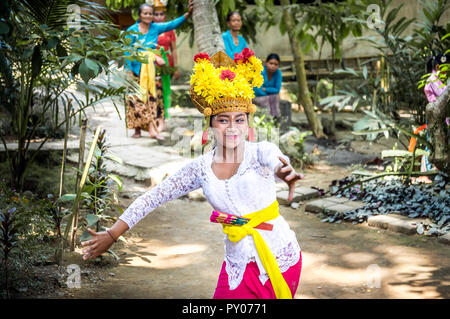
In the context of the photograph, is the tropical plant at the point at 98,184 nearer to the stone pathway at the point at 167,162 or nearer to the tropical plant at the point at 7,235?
the stone pathway at the point at 167,162

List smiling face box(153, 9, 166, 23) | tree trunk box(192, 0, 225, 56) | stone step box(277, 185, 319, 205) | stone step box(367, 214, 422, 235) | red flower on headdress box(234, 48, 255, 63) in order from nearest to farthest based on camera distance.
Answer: red flower on headdress box(234, 48, 255, 63), stone step box(367, 214, 422, 235), stone step box(277, 185, 319, 205), tree trunk box(192, 0, 225, 56), smiling face box(153, 9, 166, 23)

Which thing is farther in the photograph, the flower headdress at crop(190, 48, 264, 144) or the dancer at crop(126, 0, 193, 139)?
the dancer at crop(126, 0, 193, 139)

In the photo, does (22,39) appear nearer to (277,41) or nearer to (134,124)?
(134,124)

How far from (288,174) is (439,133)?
3.46 meters

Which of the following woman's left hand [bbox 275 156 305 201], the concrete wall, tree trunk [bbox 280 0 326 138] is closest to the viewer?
woman's left hand [bbox 275 156 305 201]

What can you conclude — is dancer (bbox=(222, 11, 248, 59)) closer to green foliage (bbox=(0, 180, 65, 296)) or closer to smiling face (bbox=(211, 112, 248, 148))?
green foliage (bbox=(0, 180, 65, 296))

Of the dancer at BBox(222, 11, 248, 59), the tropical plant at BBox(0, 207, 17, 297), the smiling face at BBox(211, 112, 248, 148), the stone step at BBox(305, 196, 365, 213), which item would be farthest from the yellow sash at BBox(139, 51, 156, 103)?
the smiling face at BBox(211, 112, 248, 148)

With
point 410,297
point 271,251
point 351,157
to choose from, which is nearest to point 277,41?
point 351,157

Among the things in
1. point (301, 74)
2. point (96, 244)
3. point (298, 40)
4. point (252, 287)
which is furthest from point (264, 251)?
point (298, 40)

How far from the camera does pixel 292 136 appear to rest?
778 cm

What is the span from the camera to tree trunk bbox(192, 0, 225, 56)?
6.34m

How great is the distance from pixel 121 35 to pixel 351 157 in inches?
206

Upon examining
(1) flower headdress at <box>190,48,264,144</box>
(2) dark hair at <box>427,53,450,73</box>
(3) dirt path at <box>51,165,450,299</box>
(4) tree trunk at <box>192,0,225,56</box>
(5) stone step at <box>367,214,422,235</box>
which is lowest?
(3) dirt path at <box>51,165,450,299</box>

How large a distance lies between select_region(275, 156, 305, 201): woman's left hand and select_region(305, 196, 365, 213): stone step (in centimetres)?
348
